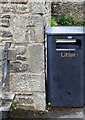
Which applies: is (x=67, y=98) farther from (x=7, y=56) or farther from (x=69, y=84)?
(x=7, y=56)

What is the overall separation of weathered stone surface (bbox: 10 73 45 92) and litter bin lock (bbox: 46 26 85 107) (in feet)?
0.56

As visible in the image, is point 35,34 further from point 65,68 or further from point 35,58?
point 65,68

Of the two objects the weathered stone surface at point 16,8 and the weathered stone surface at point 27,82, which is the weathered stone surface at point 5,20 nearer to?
the weathered stone surface at point 16,8

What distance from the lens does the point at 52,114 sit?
15.6 ft

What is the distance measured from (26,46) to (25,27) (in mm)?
283

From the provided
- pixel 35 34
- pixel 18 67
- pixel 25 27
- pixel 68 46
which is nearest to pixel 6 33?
pixel 25 27

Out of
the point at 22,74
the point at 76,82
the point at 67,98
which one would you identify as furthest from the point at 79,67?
the point at 22,74

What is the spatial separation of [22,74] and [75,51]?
0.87 metres

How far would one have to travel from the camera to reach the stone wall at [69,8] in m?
13.3

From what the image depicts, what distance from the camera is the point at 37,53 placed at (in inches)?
182

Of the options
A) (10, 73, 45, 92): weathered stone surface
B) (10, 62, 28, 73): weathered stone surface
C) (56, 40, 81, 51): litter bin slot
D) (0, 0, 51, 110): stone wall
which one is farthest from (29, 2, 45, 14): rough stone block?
(10, 73, 45, 92): weathered stone surface

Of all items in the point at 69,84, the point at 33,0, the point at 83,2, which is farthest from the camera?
the point at 83,2

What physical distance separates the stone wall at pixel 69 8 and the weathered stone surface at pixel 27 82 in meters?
8.97

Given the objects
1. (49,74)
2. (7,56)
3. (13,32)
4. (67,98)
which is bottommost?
(67,98)
